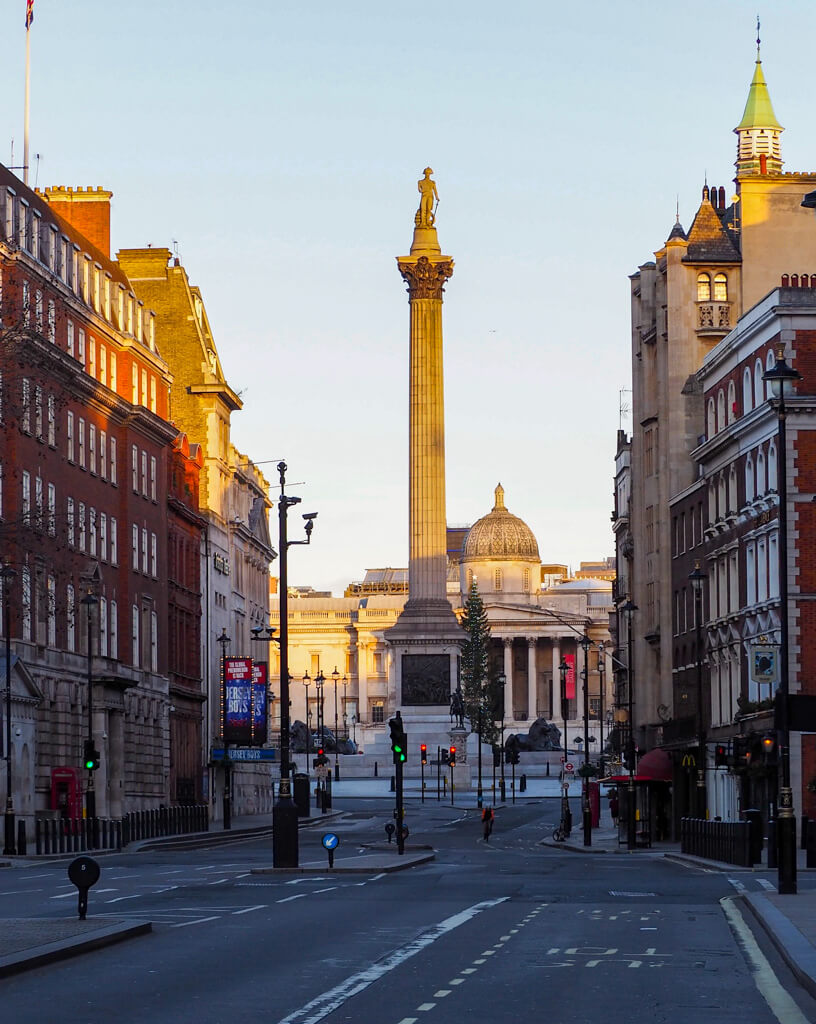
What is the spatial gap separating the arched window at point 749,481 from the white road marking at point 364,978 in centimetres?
4347

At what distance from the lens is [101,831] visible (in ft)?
238

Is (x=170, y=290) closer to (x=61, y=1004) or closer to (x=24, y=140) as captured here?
(x=24, y=140)

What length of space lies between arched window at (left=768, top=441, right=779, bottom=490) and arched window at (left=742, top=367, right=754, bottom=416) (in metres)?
4.95

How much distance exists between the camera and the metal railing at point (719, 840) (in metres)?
52.7

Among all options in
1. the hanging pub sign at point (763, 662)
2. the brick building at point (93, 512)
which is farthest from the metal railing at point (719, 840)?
the brick building at point (93, 512)

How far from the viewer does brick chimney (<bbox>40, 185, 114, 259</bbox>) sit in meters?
99.7

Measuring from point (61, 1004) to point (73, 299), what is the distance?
209ft

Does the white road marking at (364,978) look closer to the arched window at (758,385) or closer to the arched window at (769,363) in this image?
the arched window at (769,363)

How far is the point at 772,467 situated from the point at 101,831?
1003 inches

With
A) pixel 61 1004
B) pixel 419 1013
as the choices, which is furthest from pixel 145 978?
pixel 419 1013

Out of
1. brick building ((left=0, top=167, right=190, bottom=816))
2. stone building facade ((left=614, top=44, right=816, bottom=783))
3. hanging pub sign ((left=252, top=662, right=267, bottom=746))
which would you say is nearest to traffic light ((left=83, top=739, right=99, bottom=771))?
brick building ((left=0, top=167, right=190, bottom=816))

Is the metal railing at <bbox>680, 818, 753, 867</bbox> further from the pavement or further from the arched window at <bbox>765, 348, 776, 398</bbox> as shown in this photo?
the arched window at <bbox>765, 348, 776, 398</bbox>

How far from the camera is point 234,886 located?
44.7 meters

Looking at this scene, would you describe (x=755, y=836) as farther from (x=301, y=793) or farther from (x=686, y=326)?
(x=301, y=793)
